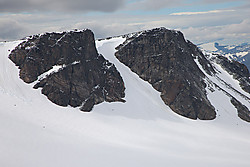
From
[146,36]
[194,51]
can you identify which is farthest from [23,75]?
[194,51]

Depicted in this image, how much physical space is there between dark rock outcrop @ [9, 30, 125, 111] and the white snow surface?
1.82 metres

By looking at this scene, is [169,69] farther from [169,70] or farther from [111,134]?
[111,134]

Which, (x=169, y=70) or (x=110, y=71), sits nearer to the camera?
(x=110, y=71)

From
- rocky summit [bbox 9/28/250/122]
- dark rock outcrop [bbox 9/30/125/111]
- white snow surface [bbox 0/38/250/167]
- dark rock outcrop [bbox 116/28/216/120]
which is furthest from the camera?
dark rock outcrop [bbox 116/28/216/120]

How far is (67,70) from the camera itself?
120 feet

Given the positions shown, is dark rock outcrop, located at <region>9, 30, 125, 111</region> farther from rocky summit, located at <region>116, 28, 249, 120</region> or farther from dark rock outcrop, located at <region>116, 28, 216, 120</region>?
rocky summit, located at <region>116, 28, 249, 120</region>

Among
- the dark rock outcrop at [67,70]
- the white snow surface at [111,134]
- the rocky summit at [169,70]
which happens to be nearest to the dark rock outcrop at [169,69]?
the rocky summit at [169,70]

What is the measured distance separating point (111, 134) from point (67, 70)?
16.8 metres

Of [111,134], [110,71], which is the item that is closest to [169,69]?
[110,71]

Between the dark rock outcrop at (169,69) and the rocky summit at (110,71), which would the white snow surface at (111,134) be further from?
the dark rock outcrop at (169,69)

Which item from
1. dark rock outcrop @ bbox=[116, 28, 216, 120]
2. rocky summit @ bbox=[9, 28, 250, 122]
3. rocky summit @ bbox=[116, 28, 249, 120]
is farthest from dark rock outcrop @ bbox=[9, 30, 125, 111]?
rocky summit @ bbox=[116, 28, 249, 120]

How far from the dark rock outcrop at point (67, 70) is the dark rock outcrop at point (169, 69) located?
36.0 ft

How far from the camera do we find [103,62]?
44.7 metres

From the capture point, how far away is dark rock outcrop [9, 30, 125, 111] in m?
34.2
